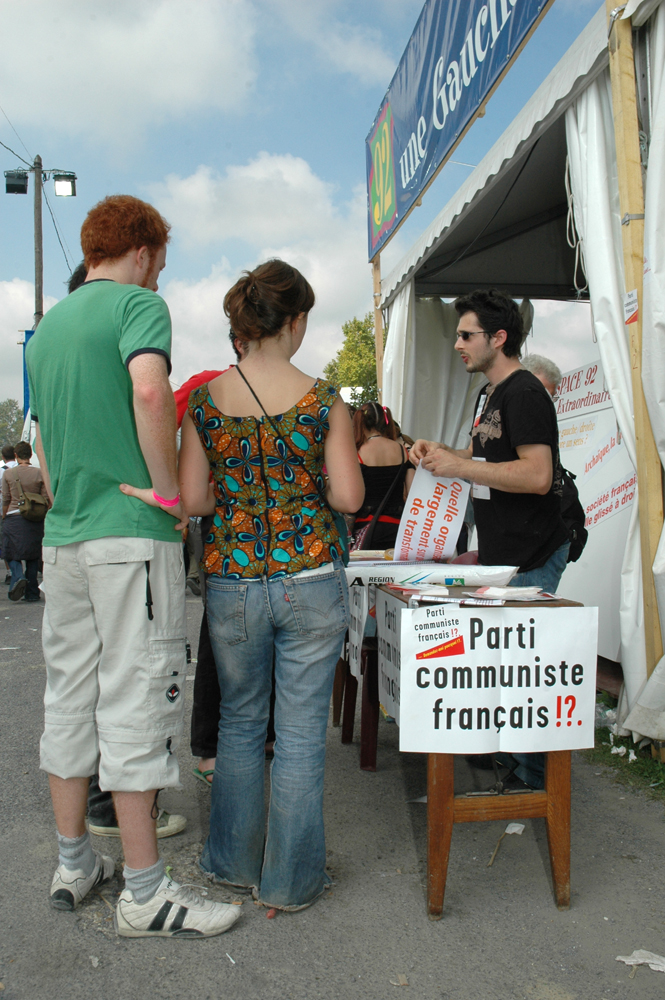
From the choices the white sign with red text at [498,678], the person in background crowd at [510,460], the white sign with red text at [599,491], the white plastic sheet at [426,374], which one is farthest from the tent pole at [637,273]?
the white plastic sheet at [426,374]

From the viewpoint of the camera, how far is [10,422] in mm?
109750

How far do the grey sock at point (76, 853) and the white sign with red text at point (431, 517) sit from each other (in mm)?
1498

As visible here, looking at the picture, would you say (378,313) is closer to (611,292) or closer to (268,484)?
(611,292)

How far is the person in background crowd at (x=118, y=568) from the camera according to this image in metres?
2.02

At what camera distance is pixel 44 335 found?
2.11 m

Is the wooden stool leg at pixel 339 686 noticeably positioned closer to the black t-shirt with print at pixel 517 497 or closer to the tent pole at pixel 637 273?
the black t-shirt with print at pixel 517 497

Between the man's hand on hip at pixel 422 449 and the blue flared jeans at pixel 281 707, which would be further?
the man's hand on hip at pixel 422 449

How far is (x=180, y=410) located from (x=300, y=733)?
1172 mm

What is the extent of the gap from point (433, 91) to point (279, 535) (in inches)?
183

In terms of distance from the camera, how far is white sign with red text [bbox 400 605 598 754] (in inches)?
86.6

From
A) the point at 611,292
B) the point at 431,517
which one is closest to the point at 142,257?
the point at 431,517

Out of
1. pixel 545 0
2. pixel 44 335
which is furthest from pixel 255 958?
pixel 545 0

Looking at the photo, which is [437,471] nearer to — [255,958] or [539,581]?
[539,581]

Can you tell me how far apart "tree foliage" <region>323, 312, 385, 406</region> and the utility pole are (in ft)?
89.9
